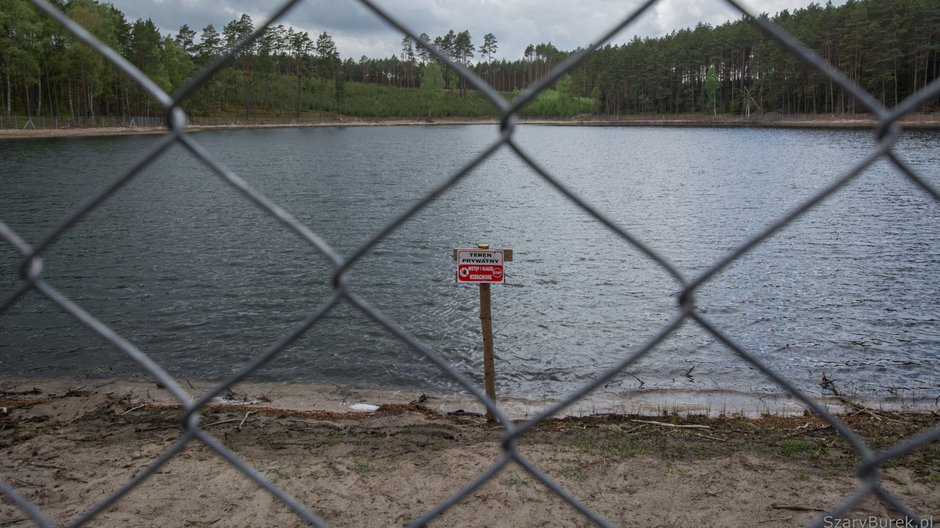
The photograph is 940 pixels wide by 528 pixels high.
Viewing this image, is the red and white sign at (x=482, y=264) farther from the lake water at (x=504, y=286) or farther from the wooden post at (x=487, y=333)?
the lake water at (x=504, y=286)

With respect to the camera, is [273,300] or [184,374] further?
[273,300]

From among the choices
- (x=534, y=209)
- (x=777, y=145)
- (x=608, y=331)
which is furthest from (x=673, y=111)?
(x=608, y=331)

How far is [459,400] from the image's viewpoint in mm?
9242

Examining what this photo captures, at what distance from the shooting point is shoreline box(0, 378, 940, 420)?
858 centimetres

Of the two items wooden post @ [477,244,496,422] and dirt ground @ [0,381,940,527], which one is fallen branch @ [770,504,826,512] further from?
wooden post @ [477,244,496,422]

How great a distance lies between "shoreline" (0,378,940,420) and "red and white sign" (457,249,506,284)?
198 centimetres

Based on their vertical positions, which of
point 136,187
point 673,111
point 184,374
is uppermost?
point 673,111

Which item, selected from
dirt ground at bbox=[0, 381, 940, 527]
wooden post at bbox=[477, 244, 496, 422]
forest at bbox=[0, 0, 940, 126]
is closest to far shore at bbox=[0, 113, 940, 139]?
forest at bbox=[0, 0, 940, 126]

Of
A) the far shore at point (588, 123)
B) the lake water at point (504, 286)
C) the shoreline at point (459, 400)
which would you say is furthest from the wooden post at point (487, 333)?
the far shore at point (588, 123)

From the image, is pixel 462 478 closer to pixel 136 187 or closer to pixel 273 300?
pixel 273 300

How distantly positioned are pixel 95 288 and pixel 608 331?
11526 millimetres

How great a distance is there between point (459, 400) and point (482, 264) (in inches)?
103

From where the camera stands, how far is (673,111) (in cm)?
12325

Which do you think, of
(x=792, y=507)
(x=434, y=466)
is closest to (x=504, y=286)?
(x=434, y=466)
